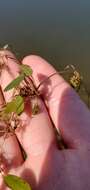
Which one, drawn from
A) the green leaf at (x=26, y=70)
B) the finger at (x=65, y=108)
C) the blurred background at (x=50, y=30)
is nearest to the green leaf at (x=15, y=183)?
the finger at (x=65, y=108)

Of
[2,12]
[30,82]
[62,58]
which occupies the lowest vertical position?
[62,58]

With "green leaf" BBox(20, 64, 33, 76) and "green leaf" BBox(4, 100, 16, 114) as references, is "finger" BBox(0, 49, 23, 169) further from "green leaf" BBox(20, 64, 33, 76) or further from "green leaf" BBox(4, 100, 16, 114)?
"green leaf" BBox(20, 64, 33, 76)

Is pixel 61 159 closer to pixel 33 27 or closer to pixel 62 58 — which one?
pixel 62 58

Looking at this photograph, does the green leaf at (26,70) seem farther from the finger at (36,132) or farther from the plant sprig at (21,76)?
the finger at (36,132)

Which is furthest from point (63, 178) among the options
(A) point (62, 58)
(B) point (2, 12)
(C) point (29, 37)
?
(B) point (2, 12)

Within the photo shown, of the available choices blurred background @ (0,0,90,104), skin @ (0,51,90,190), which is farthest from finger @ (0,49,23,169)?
blurred background @ (0,0,90,104)

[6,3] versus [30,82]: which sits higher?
[30,82]

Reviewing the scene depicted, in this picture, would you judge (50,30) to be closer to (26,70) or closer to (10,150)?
(26,70)
